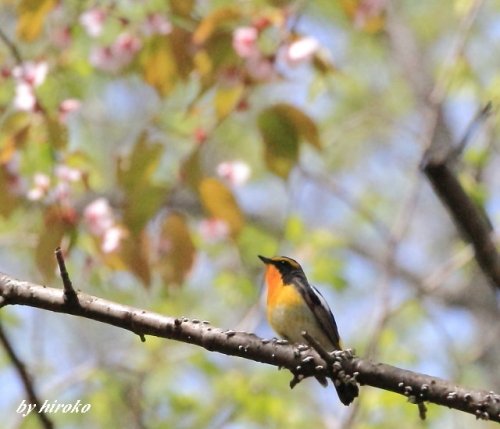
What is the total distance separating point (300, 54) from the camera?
373 cm

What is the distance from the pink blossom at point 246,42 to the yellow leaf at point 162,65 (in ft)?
1.02

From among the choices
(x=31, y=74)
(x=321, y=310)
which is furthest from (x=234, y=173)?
(x=321, y=310)

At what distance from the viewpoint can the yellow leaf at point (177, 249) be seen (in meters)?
3.71

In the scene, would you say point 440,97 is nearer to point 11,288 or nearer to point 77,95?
point 77,95

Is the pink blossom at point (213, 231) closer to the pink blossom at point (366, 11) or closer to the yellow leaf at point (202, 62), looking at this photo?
the yellow leaf at point (202, 62)

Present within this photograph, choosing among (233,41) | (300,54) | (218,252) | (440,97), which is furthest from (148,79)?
(218,252)

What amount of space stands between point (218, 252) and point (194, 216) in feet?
10.3

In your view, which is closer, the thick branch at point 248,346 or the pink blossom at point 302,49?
the thick branch at point 248,346

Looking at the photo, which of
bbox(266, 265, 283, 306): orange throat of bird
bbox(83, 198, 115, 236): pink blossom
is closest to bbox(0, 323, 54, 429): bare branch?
bbox(266, 265, 283, 306): orange throat of bird

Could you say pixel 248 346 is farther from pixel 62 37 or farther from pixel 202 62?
pixel 62 37

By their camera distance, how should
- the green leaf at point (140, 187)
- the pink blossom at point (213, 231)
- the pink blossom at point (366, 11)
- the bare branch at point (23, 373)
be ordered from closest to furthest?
the bare branch at point (23, 373) < the green leaf at point (140, 187) < the pink blossom at point (366, 11) < the pink blossom at point (213, 231)

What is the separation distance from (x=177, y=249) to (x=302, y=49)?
1.01 meters

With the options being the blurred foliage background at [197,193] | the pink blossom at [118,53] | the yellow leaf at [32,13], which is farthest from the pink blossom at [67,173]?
the yellow leaf at [32,13]

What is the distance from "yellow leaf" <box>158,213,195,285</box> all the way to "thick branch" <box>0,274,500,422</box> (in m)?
1.66
